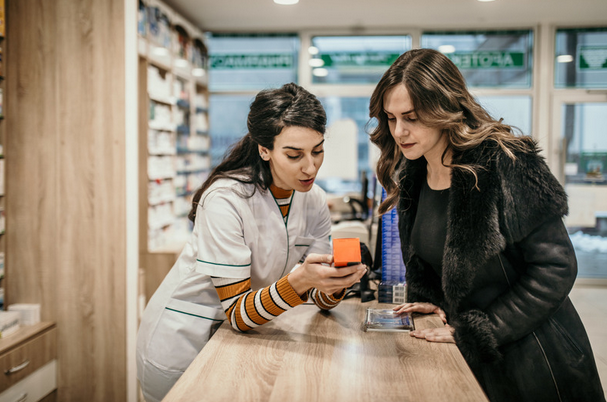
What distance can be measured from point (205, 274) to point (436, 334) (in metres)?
0.75

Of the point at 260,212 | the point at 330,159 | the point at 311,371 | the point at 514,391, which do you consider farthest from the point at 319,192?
the point at 330,159

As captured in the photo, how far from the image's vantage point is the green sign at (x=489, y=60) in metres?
7.12

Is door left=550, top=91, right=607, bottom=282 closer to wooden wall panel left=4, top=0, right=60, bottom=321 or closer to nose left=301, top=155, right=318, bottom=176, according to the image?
nose left=301, top=155, right=318, bottom=176

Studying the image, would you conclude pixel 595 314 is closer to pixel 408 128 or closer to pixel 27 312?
pixel 408 128

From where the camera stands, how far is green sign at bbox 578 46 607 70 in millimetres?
6926

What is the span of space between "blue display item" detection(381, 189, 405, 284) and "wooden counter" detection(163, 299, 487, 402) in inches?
13.8

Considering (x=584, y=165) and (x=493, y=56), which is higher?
(x=493, y=56)

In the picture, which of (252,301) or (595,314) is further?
(595,314)

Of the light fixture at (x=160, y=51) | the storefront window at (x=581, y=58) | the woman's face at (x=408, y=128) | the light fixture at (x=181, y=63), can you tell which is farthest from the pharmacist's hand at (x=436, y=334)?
the storefront window at (x=581, y=58)

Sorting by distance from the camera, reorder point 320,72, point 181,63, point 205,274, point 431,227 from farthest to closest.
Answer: point 320,72 < point 181,63 < point 431,227 < point 205,274

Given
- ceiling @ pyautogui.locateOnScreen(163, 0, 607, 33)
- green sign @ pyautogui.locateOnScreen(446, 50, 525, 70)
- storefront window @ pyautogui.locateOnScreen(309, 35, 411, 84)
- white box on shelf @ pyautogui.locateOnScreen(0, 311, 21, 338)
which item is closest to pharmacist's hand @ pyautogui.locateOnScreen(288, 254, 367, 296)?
white box on shelf @ pyautogui.locateOnScreen(0, 311, 21, 338)

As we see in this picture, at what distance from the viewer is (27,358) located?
2529 mm

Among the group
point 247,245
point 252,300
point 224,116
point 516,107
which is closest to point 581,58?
point 516,107

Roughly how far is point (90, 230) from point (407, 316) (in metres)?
1.89
